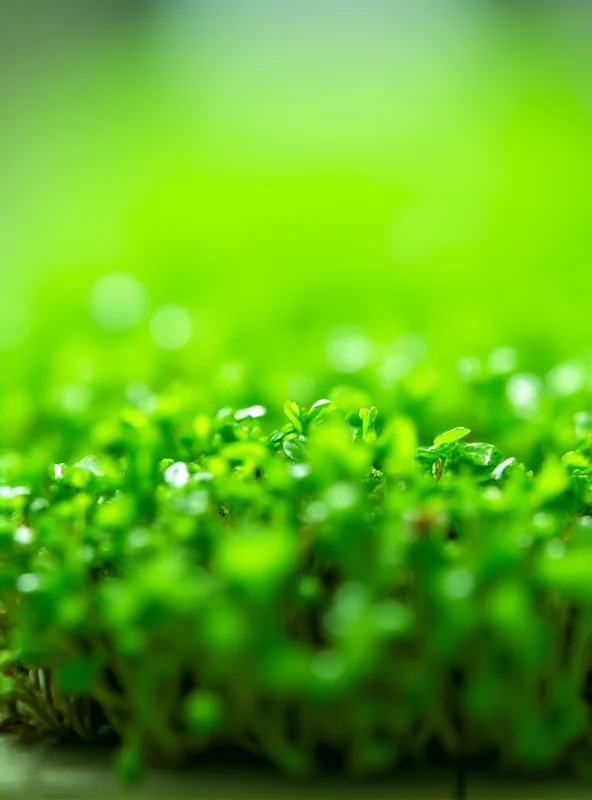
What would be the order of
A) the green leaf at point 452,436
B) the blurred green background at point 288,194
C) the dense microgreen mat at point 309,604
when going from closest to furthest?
the dense microgreen mat at point 309,604, the green leaf at point 452,436, the blurred green background at point 288,194

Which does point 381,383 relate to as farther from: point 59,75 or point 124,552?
point 59,75

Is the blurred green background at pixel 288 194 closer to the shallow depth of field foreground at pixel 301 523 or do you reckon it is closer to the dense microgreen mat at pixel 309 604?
the shallow depth of field foreground at pixel 301 523

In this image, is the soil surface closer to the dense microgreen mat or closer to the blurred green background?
the dense microgreen mat

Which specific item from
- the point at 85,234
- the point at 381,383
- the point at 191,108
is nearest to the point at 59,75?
the point at 191,108

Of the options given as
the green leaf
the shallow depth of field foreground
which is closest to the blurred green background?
the shallow depth of field foreground

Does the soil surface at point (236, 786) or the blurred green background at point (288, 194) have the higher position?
the blurred green background at point (288, 194)

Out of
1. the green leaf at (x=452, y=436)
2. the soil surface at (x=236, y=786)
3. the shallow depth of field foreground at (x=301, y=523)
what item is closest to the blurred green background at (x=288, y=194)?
the shallow depth of field foreground at (x=301, y=523)
